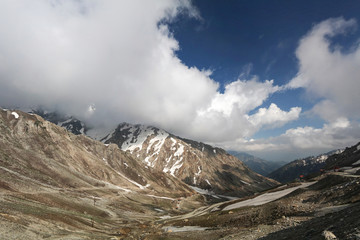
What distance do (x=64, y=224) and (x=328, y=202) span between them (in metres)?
68.6

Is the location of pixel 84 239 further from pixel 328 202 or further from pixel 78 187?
pixel 78 187

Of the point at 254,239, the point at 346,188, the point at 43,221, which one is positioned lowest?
the point at 254,239

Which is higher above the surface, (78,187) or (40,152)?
(40,152)

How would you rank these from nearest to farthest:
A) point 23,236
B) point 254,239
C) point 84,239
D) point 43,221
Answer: point 254,239, point 23,236, point 84,239, point 43,221

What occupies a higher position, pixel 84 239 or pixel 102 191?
pixel 102 191

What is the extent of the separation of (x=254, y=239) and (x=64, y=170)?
180 metres

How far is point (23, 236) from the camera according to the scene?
38469 millimetres

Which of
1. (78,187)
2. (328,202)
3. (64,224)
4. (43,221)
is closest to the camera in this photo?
(328,202)

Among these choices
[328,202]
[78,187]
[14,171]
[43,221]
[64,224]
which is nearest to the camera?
[328,202]

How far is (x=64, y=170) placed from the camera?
565 feet

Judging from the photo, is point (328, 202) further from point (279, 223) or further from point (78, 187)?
point (78, 187)

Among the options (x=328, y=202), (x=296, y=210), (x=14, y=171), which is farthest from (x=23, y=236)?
(x=14, y=171)

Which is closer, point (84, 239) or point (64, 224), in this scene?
point (84, 239)

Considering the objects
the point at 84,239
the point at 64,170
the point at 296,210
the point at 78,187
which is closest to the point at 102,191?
the point at 78,187
